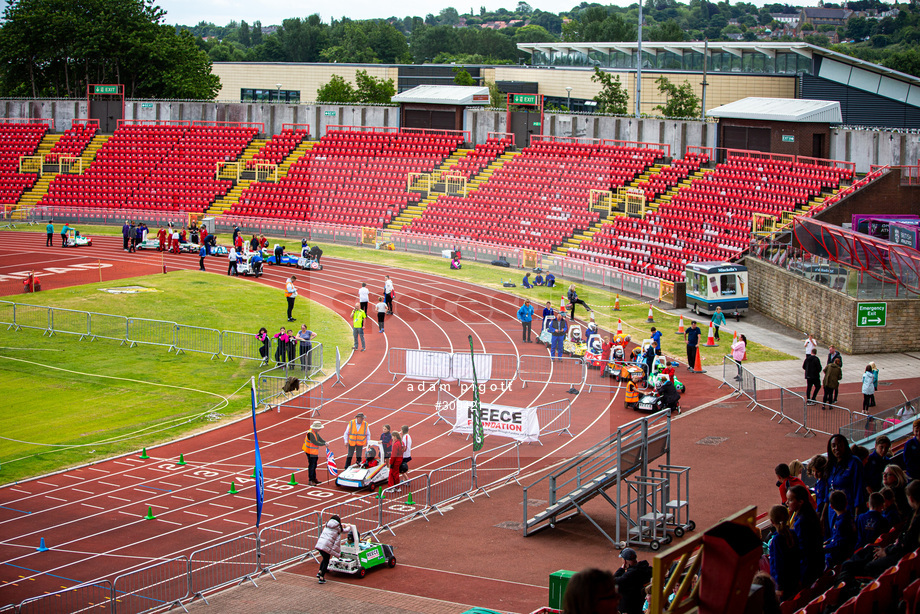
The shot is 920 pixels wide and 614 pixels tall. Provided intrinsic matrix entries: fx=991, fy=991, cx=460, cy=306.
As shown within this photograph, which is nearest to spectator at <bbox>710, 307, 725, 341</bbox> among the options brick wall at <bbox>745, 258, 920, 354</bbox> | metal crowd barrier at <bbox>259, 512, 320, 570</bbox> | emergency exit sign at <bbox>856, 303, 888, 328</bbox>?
brick wall at <bbox>745, 258, 920, 354</bbox>

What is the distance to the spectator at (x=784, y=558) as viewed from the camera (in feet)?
36.0

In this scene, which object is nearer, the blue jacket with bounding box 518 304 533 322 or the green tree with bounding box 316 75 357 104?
the blue jacket with bounding box 518 304 533 322

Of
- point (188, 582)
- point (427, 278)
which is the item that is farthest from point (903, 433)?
point (427, 278)

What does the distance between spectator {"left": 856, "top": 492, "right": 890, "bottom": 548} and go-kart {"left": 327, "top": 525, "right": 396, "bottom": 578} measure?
7.66 meters

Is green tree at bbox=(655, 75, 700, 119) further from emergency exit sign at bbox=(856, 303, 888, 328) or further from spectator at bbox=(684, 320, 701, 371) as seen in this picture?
spectator at bbox=(684, 320, 701, 371)

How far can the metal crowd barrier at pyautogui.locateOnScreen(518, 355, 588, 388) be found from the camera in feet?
93.8

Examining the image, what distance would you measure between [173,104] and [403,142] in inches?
731

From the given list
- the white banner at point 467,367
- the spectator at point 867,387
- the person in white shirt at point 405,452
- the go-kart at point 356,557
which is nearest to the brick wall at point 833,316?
the spectator at point 867,387

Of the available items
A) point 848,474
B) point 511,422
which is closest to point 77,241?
point 511,422

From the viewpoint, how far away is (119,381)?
28.6 metres

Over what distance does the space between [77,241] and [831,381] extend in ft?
125

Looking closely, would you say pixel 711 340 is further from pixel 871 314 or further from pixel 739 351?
pixel 871 314

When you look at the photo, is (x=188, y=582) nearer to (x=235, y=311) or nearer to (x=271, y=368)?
(x=271, y=368)

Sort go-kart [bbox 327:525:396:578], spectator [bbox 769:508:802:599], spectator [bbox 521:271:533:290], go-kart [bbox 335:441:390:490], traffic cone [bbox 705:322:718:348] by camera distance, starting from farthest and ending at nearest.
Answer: spectator [bbox 521:271:533:290] < traffic cone [bbox 705:322:718:348] < go-kart [bbox 335:441:390:490] < go-kart [bbox 327:525:396:578] < spectator [bbox 769:508:802:599]
